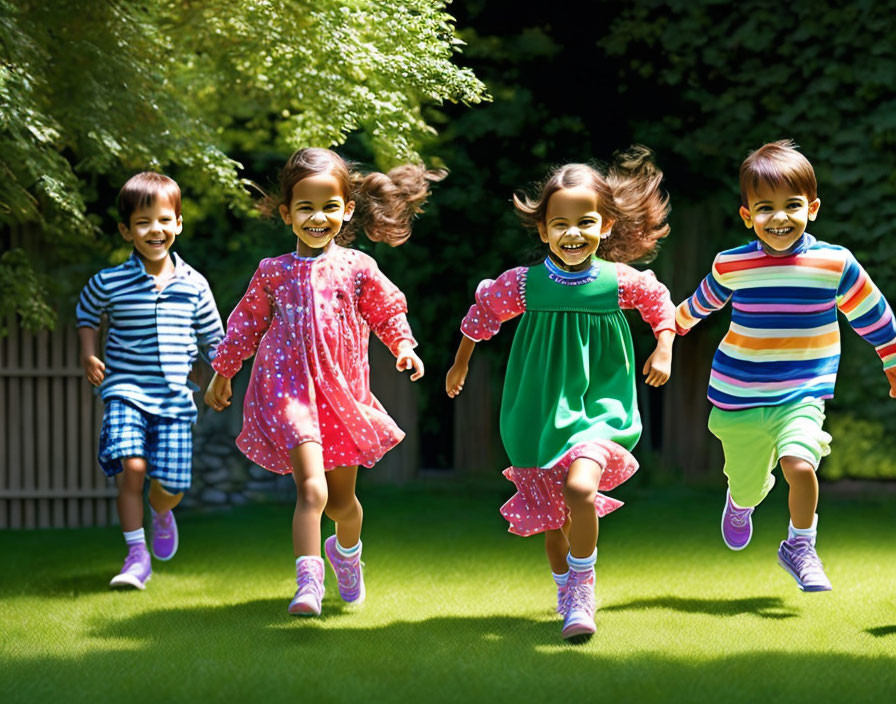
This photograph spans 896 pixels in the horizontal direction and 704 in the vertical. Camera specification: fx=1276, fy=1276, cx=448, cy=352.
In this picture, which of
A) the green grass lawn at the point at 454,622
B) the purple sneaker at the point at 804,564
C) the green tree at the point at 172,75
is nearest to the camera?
the green grass lawn at the point at 454,622

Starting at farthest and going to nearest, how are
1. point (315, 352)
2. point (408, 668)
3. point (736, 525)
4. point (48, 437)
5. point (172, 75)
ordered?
point (48, 437) → point (172, 75) → point (736, 525) → point (315, 352) → point (408, 668)

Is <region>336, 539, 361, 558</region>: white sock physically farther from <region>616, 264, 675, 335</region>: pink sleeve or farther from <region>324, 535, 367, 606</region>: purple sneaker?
<region>616, 264, 675, 335</region>: pink sleeve

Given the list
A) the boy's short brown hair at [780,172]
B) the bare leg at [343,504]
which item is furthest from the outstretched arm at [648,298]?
the bare leg at [343,504]

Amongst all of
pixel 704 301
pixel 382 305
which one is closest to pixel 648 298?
pixel 704 301

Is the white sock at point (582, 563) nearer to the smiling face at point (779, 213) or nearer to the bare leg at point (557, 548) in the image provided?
the bare leg at point (557, 548)

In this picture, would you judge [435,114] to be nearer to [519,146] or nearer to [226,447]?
[519,146]

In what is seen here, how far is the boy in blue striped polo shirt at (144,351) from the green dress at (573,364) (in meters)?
1.78

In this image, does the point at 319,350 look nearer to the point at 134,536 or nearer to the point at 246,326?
the point at 246,326

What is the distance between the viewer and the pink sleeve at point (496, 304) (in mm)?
5035

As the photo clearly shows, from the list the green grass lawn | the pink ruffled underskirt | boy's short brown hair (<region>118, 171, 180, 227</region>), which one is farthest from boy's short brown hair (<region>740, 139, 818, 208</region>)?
boy's short brown hair (<region>118, 171, 180, 227</region>)

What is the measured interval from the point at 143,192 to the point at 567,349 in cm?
218

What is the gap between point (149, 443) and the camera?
603cm

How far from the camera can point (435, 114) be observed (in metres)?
8.68

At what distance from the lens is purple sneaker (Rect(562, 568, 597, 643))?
15.3ft
